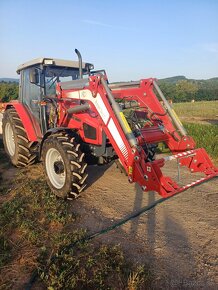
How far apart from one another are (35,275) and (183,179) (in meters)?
3.88

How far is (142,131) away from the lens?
496cm

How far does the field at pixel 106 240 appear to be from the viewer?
2.73m

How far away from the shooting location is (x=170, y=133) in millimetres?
5035

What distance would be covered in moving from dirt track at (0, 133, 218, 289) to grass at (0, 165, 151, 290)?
0.79ft

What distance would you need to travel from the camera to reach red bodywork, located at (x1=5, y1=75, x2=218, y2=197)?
12.8 ft

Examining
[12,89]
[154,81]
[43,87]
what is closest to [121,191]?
[154,81]

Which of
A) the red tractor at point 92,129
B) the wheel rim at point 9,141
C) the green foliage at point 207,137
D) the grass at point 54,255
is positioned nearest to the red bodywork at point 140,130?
the red tractor at point 92,129

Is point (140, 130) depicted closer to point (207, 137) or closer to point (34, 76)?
point (34, 76)

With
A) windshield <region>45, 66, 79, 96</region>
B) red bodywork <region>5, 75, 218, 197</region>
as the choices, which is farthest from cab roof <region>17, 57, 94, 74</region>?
red bodywork <region>5, 75, 218, 197</region>

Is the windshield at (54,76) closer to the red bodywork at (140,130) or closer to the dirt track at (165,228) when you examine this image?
the red bodywork at (140,130)

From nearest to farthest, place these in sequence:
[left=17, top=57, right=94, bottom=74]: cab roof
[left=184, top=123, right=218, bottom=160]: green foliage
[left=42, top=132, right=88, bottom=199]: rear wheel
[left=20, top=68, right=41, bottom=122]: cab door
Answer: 1. [left=42, top=132, right=88, bottom=199]: rear wheel
2. [left=17, top=57, right=94, bottom=74]: cab roof
3. [left=20, top=68, right=41, bottom=122]: cab door
4. [left=184, top=123, right=218, bottom=160]: green foliage

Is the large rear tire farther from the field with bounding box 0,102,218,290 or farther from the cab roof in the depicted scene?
the cab roof

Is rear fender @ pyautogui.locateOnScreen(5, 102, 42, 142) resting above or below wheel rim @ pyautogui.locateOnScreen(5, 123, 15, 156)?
above

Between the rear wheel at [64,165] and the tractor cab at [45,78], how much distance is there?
3.06 feet
